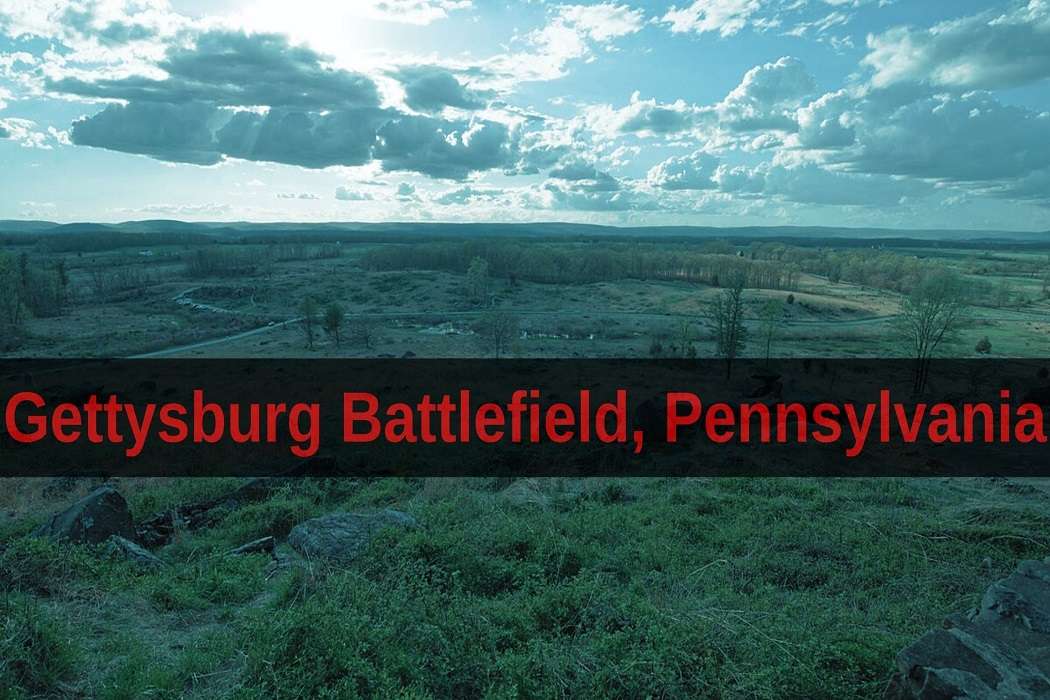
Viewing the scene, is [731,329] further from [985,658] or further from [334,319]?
[985,658]

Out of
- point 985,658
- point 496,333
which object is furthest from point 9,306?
point 985,658

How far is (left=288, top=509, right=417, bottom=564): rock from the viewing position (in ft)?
29.9

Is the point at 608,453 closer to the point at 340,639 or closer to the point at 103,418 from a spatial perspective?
the point at 340,639

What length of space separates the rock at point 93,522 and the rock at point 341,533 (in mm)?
3199

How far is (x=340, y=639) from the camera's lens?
6.06m

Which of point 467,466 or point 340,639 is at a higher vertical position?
point 340,639

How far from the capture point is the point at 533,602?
7.44 meters

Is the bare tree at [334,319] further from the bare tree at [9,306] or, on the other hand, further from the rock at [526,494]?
the rock at [526,494]

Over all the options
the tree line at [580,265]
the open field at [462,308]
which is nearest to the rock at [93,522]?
the open field at [462,308]

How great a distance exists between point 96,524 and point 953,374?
61.6 metres

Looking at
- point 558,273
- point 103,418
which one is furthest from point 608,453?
point 558,273

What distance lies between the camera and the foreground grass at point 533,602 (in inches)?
231

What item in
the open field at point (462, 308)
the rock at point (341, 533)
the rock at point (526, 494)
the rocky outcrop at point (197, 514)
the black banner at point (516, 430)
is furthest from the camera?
the open field at point (462, 308)

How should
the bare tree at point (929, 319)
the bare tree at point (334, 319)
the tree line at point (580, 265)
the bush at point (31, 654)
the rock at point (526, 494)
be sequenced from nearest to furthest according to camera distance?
1. the bush at point (31, 654)
2. the rock at point (526, 494)
3. the bare tree at point (929, 319)
4. the bare tree at point (334, 319)
5. the tree line at point (580, 265)
